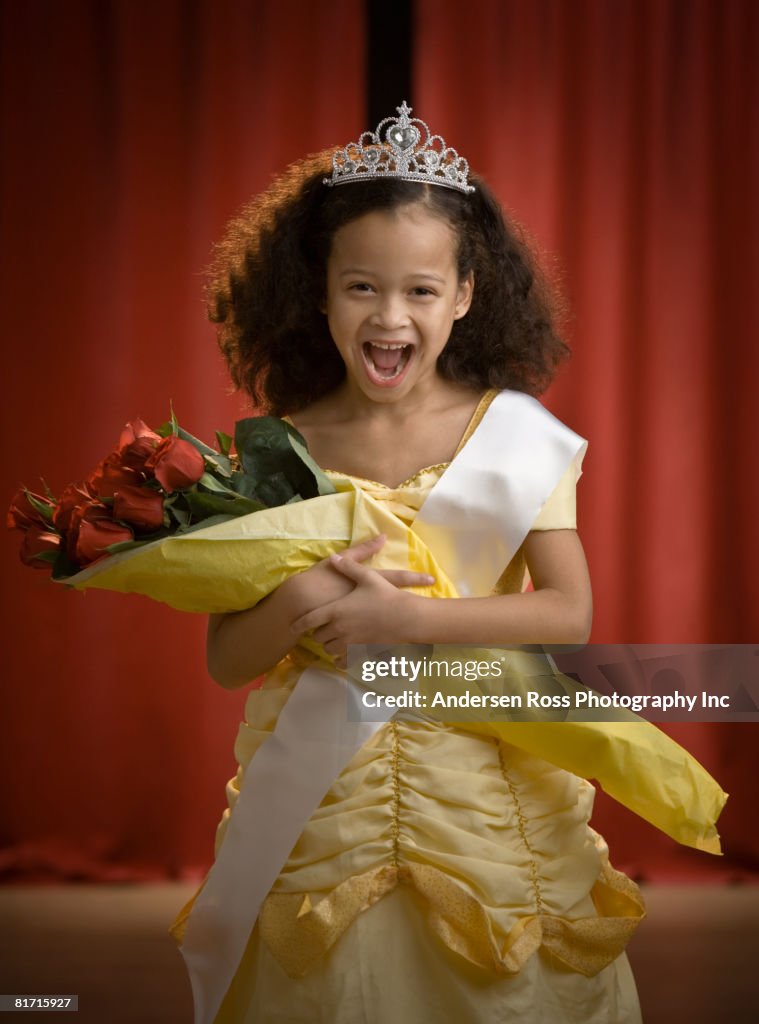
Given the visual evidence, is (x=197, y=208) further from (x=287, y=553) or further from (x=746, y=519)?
(x=287, y=553)

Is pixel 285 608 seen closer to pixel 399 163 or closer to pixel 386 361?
pixel 386 361

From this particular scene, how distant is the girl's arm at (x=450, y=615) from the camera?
121cm

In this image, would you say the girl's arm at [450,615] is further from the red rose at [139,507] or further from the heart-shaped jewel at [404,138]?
the heart-shaped jewel at [404,138]

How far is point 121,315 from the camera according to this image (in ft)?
8.59

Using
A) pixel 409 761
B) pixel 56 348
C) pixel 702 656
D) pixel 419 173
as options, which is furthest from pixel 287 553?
pixel 56 348

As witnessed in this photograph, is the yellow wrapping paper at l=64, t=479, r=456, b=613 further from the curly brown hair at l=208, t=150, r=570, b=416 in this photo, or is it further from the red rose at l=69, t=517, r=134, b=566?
the curly brown hair at l=208, t=150, r=570, b=416

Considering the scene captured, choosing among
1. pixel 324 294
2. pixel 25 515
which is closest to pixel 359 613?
pixel 25 515

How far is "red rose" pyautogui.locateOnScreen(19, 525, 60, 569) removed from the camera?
1234mm

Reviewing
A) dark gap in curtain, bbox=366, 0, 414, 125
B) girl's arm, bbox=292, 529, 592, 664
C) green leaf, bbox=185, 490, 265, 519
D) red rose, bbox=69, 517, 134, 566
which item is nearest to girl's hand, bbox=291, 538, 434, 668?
girl's arm, bbox=292, 529, 592, 664

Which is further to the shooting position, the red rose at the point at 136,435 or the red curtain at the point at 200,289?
the red curtain at the point at 200,289

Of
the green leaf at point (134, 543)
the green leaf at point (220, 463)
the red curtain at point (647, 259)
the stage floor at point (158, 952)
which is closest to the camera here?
the green leaf at point (134, 543)

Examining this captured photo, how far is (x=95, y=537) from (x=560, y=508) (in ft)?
1.72

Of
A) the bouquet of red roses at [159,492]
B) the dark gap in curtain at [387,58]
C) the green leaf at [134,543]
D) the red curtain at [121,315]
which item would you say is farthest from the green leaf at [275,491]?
the dark gap in curtain at [387,58]

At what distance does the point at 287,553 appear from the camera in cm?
121
